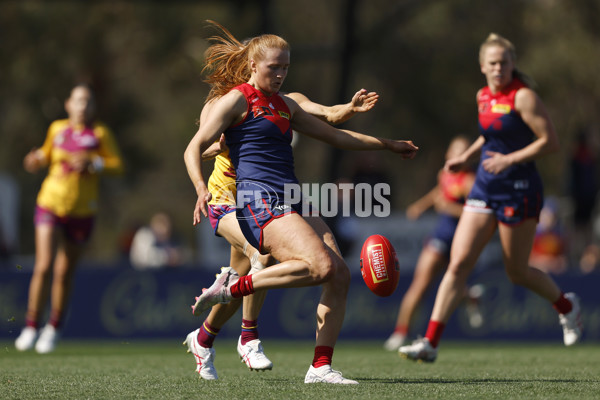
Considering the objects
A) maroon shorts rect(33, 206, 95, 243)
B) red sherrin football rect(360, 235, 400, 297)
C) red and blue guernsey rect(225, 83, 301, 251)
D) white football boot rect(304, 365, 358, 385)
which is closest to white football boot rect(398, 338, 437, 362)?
red sherrin football rect(360, 235, 400, 297)

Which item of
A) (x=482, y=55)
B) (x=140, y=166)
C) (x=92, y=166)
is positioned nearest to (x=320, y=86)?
(x=140, y=166)

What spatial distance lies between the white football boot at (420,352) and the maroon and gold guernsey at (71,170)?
12.9 ft

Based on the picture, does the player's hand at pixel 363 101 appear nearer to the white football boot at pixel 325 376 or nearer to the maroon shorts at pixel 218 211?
the maroon shorts at pixel 218 211

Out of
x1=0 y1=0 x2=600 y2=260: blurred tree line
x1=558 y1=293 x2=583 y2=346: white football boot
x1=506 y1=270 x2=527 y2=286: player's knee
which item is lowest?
x1=558 y1=293 x2=583 y2=346: white football boot

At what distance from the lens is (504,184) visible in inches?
284

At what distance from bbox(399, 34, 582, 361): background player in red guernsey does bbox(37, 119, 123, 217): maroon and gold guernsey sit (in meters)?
3.97

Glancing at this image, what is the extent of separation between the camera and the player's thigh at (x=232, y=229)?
19.6 ft

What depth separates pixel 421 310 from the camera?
42.4 ft

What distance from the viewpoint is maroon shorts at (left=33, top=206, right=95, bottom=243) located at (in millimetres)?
9492

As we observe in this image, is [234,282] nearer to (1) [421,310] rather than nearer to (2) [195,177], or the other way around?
(2) [195,177]

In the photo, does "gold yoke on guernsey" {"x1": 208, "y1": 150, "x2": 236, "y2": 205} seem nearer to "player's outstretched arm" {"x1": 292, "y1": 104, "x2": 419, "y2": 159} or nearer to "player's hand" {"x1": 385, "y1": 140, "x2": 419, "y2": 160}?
"player's outstretched arm" {"x1": 292, "y1": 104, "x2": 419, "y2": 159}

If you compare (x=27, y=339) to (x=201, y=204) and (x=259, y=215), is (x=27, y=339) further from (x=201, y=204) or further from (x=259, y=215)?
(x=201, y=204)

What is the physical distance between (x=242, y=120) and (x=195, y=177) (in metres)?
0.57

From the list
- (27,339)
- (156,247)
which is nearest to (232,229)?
(27,339)
